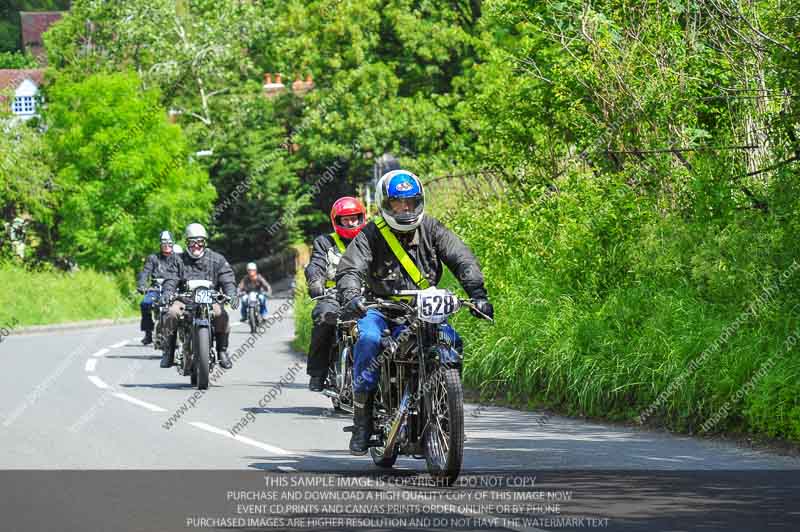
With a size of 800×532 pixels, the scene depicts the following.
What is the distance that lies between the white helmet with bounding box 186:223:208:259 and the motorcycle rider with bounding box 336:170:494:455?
8638mm

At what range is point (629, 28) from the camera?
18.6m

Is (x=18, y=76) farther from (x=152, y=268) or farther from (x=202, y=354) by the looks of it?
(x=202, y=354)

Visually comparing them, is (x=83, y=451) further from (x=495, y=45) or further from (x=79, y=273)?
(x=495, y=45)

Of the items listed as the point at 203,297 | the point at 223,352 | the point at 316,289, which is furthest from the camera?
the point at 223,352

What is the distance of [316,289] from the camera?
13.9 metres

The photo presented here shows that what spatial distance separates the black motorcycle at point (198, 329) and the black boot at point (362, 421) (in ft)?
25.8

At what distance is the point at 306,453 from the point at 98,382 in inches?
352

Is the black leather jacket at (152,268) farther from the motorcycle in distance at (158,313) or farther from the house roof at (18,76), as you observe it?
the house roof at (18,76)

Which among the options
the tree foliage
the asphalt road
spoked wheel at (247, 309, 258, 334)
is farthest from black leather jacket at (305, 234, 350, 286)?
the tree foliage

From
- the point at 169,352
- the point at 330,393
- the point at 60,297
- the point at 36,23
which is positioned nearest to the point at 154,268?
the point at 169,352

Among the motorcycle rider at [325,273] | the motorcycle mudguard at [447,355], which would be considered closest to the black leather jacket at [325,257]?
the motorcycle rider at [325,273]

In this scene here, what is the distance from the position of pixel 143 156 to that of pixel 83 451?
41502mm

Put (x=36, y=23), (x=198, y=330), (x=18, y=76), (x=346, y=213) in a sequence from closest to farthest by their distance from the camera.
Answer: (x=346, y=213) < (x=198, y=330) < (x=18, y=76) < (x=36, y=23)

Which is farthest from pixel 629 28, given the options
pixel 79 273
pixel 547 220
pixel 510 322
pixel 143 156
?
pixel 143 156
